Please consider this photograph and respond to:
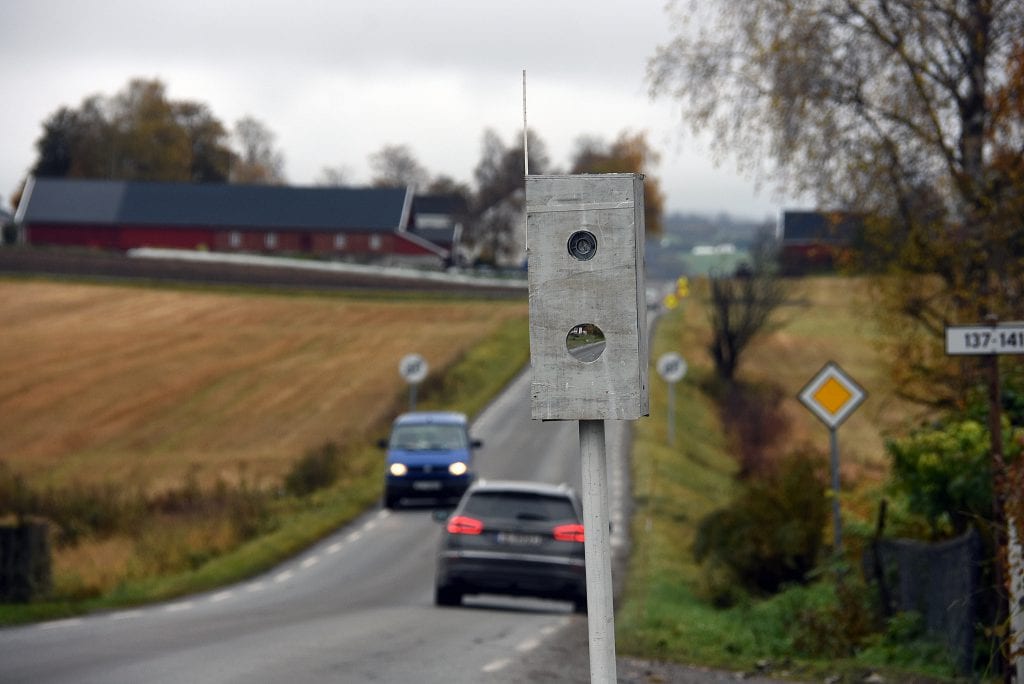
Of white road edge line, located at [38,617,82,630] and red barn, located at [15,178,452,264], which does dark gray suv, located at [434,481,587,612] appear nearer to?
white road edge line, located at [38,617,82,630]

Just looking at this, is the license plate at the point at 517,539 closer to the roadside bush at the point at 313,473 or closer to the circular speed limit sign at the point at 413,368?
the roadside bush at the point at 313,473

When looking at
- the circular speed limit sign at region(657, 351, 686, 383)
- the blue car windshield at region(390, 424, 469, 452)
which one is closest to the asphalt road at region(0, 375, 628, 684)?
the blue car windshield at region(390, 424, 469, 452)

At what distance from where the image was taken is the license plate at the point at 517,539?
1752 cm

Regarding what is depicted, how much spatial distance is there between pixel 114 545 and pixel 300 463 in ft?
36.2

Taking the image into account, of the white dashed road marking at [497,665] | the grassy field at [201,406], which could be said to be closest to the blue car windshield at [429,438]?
the grassy field at [201,406]

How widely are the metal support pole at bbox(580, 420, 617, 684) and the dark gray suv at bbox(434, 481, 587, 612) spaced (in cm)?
1180

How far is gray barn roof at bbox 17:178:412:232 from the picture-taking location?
397 feet

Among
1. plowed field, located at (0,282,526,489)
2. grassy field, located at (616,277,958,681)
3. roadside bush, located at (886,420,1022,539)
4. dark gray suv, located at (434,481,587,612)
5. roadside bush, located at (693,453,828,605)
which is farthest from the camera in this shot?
plowed field, located at (0,282,526,489)

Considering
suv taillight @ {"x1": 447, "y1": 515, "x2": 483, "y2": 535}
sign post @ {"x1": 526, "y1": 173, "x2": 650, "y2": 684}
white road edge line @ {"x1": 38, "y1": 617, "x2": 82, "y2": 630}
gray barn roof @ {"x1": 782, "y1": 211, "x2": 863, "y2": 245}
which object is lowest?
white road edge line @ {"x1": 38, "y1": 617, "x2": 82, "y2": 630}

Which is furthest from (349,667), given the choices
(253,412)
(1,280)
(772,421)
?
(1,280)

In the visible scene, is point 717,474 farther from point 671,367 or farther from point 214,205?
point 214,205

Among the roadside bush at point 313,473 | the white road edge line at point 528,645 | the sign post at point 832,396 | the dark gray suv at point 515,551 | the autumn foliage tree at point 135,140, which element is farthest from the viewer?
the autumn foliage tree at point 135,140

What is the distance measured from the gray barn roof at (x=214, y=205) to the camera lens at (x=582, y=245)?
117828mm

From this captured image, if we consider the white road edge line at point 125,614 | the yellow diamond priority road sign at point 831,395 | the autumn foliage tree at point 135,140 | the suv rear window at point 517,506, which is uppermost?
the autumn foliage tree at point 135,140
